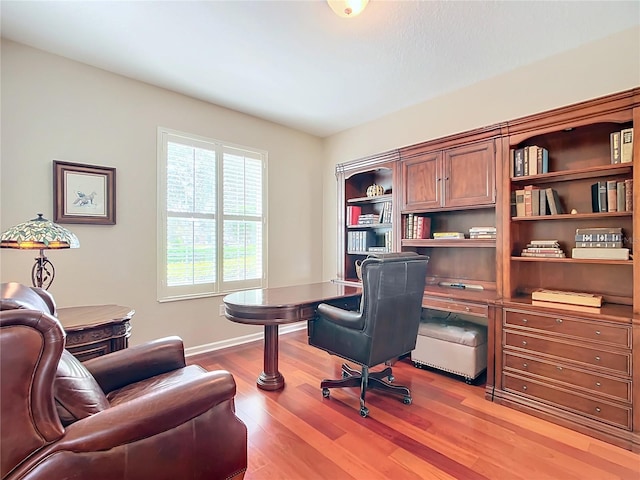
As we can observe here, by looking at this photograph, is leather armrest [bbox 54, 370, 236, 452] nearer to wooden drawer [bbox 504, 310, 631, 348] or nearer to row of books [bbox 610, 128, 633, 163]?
wooden drawer [bbox 504, 310, 631, 348]

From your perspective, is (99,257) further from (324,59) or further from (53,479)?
(324,59)

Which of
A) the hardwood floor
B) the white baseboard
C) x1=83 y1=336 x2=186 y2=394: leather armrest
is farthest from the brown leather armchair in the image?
the white baseboard

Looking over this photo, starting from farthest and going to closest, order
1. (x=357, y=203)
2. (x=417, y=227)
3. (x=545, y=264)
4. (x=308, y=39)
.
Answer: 1. (x=357, y=203)
2. (x=417, y=227)
3. (x=545, y=264)
4. (x=308, y=39)

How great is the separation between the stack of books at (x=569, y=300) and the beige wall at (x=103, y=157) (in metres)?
2.91

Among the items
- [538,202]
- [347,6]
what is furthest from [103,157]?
[538,202]

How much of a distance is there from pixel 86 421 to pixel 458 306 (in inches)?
101

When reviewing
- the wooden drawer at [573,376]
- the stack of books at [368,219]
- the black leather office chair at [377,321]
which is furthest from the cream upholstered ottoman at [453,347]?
the stack of books at [368,219]

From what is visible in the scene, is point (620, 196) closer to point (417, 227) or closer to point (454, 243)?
point (454, 243)

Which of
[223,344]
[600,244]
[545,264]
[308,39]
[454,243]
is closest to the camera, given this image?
[600,244]

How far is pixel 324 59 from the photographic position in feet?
8.68

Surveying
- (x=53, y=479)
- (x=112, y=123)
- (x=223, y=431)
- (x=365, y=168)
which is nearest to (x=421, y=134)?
(x=365, y=168)

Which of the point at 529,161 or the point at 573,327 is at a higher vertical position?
the point at 529,161

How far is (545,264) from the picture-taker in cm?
267

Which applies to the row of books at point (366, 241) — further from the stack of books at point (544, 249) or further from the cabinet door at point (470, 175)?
the stack of books at point (544, 249)
